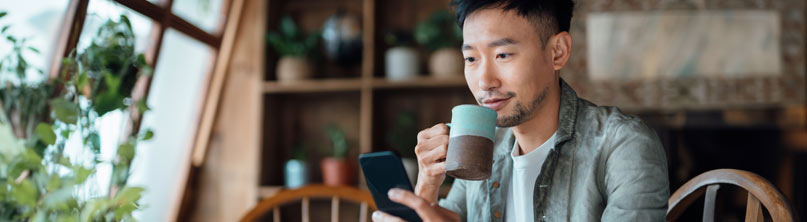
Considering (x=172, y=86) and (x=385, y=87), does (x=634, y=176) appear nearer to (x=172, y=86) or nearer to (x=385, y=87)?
(x=385, y=87)

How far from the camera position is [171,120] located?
2867mm

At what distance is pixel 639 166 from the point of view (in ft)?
2.94

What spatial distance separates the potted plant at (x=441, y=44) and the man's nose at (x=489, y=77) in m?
1.85

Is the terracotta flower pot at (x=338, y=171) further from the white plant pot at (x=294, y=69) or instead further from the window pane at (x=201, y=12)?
the window pane at (x=201, y=12)

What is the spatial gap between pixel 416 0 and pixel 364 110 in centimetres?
68

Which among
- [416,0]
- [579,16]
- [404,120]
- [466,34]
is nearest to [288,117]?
[404,120]

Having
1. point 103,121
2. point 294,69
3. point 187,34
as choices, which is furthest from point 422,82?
point 103,121

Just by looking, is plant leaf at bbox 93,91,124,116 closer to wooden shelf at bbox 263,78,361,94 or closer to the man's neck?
the man's neck

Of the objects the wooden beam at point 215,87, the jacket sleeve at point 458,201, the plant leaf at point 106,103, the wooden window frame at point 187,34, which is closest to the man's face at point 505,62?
the jacket sleeve at point 458,201

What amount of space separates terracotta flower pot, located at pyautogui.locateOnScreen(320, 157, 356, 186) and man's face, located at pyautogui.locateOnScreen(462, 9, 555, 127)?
6.65 feet

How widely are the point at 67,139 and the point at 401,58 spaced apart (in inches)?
71.3

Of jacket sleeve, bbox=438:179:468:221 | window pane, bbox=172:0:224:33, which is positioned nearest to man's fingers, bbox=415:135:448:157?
jacket sleeve, bbox=438:179:468:221

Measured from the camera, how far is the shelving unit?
2881 mm

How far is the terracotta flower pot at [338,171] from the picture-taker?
9.48 ft
